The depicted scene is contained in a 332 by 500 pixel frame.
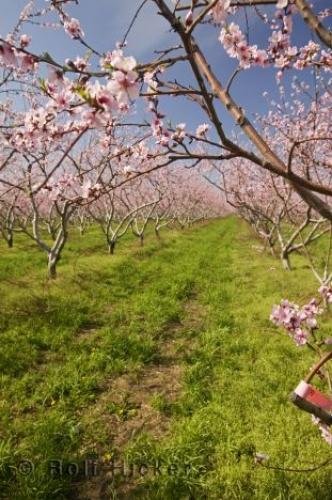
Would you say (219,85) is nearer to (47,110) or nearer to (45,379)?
(47,110)

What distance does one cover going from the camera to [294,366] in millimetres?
6402

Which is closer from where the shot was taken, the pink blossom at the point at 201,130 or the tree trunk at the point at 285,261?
the pink blossom at the point at 201,130

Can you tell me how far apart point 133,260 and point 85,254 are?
9.19 feet

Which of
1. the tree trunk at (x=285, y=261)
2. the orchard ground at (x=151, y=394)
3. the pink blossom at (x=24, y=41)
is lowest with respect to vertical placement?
the orchard ground at (x=151, y=394)

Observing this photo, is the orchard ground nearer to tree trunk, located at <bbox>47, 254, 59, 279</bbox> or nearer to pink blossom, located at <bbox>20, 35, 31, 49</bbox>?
tree trunk, located at <bbox>47, 254, 59, 279</bbox>

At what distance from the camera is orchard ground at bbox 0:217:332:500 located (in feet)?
13.4

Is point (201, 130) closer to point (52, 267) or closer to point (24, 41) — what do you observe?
point (24, 41)

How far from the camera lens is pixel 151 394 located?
5.83 meters

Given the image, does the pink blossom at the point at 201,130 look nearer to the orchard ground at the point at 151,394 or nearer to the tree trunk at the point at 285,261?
the orchard ground at the point at 151,394

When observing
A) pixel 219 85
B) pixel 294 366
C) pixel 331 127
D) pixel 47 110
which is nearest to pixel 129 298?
pixel 294 366

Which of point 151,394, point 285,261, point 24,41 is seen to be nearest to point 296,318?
point 151,394

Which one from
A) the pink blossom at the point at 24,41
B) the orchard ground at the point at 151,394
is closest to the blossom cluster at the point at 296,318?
the orchard ground at the point at 151,394

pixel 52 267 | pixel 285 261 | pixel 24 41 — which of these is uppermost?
pixel 24 41

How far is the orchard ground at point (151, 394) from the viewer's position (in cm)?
409
